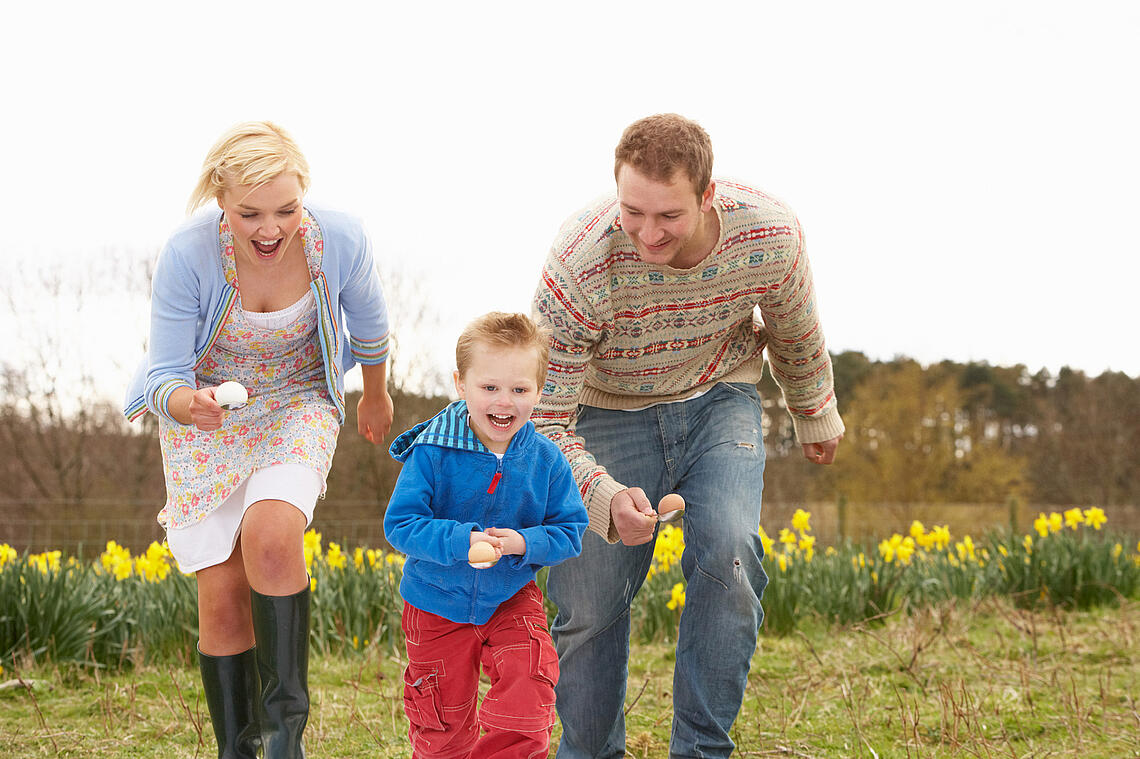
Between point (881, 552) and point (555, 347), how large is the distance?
3870mm

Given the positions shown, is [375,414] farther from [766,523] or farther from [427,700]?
[766,523]

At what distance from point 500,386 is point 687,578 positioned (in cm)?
83

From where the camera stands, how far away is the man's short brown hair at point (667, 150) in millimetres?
2160

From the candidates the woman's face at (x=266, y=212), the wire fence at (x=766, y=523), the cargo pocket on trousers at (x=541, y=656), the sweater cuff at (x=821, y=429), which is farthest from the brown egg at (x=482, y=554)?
the wire fence at (x=766, y=523)

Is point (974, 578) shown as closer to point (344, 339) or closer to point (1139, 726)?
point (1139, 726)

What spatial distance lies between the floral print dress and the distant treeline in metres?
10.0

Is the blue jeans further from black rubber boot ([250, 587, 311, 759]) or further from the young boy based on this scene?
black rubber boot ([250, 587, 311, 759])

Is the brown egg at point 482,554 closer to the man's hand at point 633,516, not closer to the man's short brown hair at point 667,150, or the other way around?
the man's hand at point 633,516

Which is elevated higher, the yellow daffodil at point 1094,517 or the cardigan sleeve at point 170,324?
the cardigan sleeve at point 170,324

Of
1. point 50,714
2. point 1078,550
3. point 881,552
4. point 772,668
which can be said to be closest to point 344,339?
point 50,714

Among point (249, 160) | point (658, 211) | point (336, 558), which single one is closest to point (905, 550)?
point (336, 558)

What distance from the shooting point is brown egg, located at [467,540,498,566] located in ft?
6.05

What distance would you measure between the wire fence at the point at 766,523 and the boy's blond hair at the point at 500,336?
8.33 m

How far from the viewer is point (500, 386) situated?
2.02 metres
